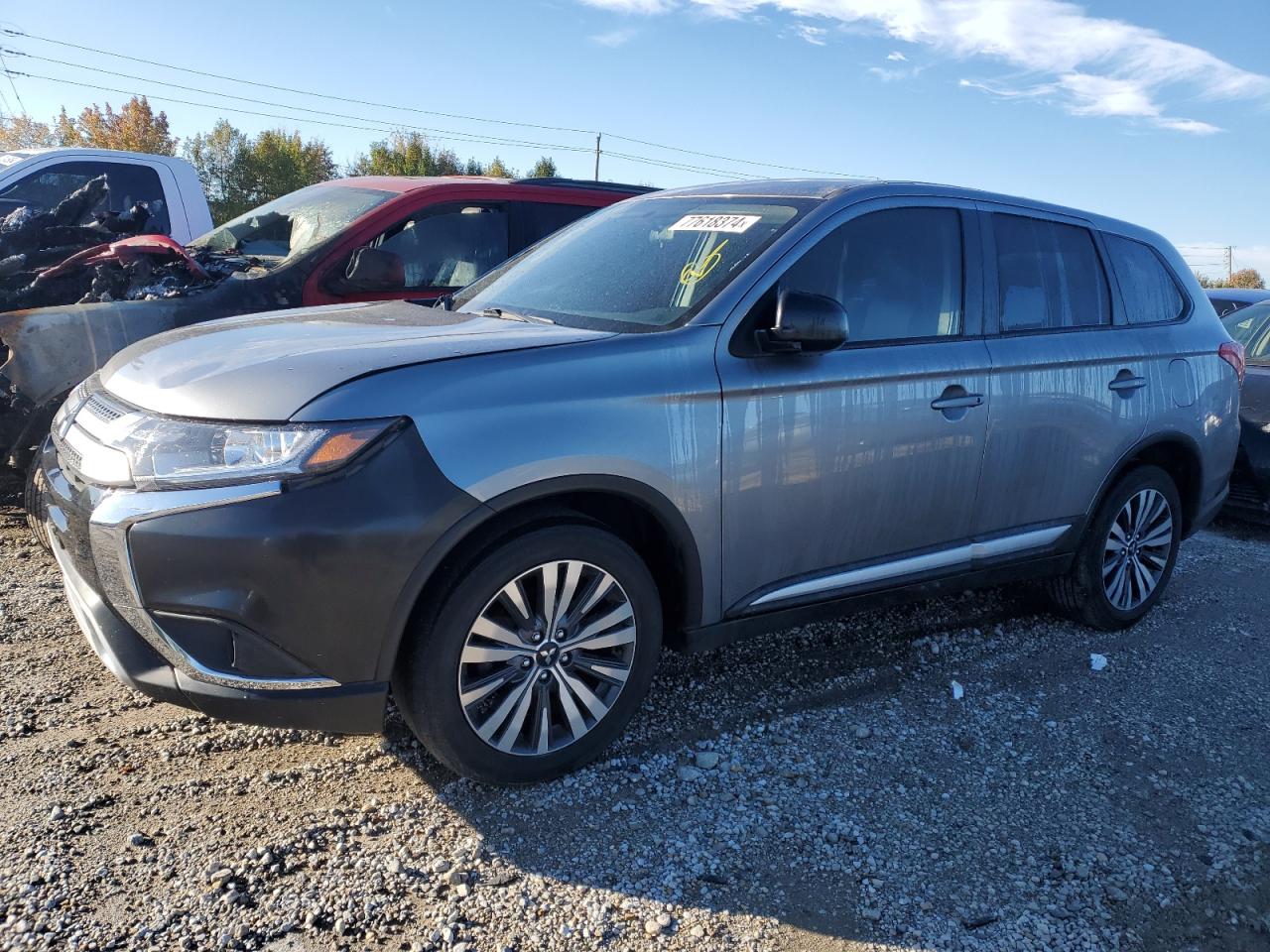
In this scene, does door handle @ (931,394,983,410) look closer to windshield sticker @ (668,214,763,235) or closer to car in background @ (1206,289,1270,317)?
windshield sticker @ (668,214,763,235)

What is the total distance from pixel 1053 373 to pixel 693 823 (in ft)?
7.95

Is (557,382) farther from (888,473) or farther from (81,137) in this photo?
(81,137)

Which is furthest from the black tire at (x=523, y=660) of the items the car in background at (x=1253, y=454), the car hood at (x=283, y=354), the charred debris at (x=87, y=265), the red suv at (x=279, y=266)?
the car in background at (x=1253, y=454)

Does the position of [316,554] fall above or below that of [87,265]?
below

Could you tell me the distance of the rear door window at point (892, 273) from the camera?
3506 millimetres

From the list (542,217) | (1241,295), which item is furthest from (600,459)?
(1241,295)

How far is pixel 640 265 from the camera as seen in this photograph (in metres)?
3.61

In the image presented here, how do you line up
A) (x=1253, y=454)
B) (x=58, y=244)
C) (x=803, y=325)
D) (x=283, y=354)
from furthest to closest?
1. (x=1253, y=454)
2. (x=58, y=244)
3. (x=803, y=325)
4. (x=283, y=354)

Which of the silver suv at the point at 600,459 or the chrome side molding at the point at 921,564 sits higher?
the silver suv at the point at 600,459

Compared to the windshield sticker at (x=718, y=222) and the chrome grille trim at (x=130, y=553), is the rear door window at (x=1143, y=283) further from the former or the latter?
the chrome grille trim at (x=130, y=553)

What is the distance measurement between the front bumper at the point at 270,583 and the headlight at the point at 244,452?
4 cm

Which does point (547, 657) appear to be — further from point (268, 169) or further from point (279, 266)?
point (268, 169)

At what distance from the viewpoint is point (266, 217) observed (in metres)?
6.37

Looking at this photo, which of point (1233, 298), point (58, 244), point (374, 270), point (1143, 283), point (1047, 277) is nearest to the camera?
point (1047, 277)
